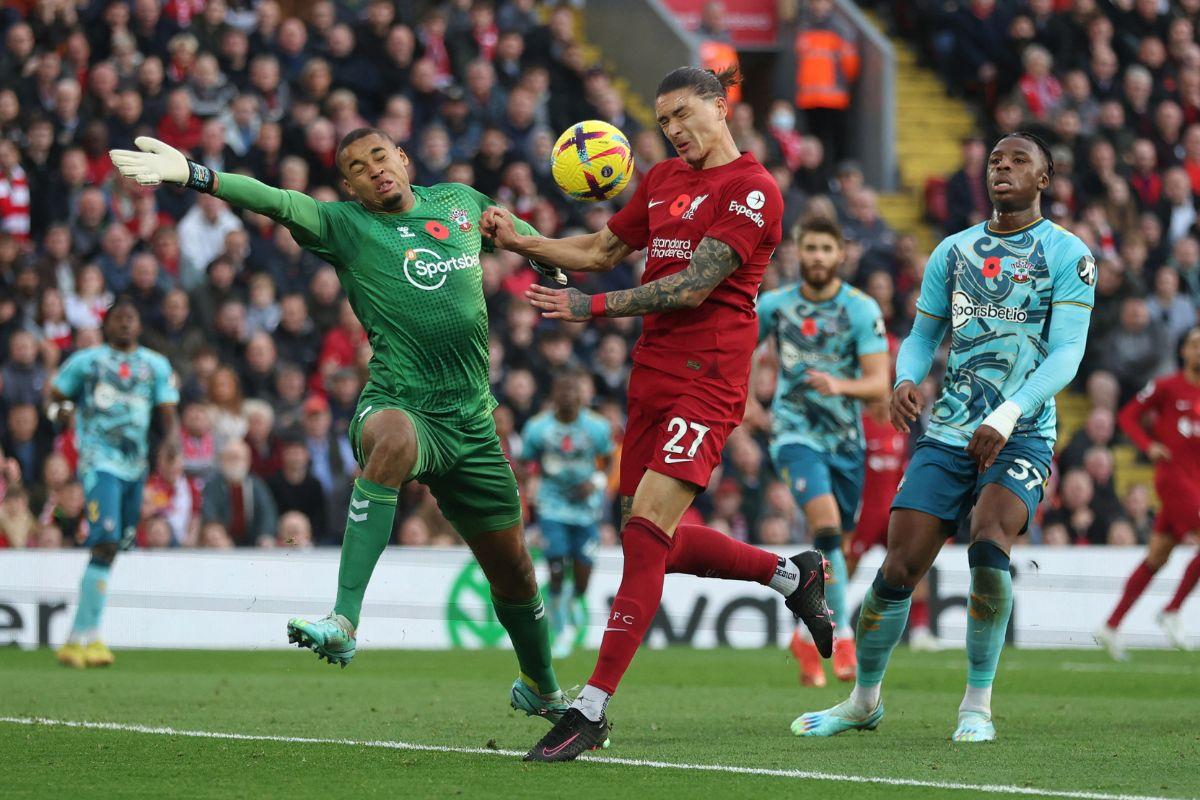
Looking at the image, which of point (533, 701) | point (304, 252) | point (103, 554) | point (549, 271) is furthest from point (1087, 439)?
point (533, 701)

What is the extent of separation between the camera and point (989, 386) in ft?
26.6

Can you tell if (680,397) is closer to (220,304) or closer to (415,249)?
(415,249)

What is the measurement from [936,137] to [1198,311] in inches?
195

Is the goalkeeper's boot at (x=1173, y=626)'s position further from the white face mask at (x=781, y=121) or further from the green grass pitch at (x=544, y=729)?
the white face mask at (x=781, y=121)

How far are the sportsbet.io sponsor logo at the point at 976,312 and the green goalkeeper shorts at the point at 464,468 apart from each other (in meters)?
2.04

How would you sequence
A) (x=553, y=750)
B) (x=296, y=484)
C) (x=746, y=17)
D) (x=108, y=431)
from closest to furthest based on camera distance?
1. (x=553, y=750)
2. (x=108, y=431)
3. (x=296, y=484)
4. (x=746, y=17)

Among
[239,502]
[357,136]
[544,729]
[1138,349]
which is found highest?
[357,136]

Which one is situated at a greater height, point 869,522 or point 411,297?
point 411,297

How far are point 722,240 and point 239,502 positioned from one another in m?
9.76

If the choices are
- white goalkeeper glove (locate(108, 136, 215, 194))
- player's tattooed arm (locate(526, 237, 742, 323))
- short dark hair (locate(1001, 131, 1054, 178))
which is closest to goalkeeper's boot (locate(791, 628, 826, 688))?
short dark hair (locate(1001, 131, 1054, 178))

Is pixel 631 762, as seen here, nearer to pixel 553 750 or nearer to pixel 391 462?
pixel 553 750

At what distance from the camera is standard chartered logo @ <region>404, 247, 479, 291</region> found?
26.5 ft

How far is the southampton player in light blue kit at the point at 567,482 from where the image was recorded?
16125 mm

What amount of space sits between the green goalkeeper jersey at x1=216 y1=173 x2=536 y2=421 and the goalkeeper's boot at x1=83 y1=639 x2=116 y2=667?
6312mm
